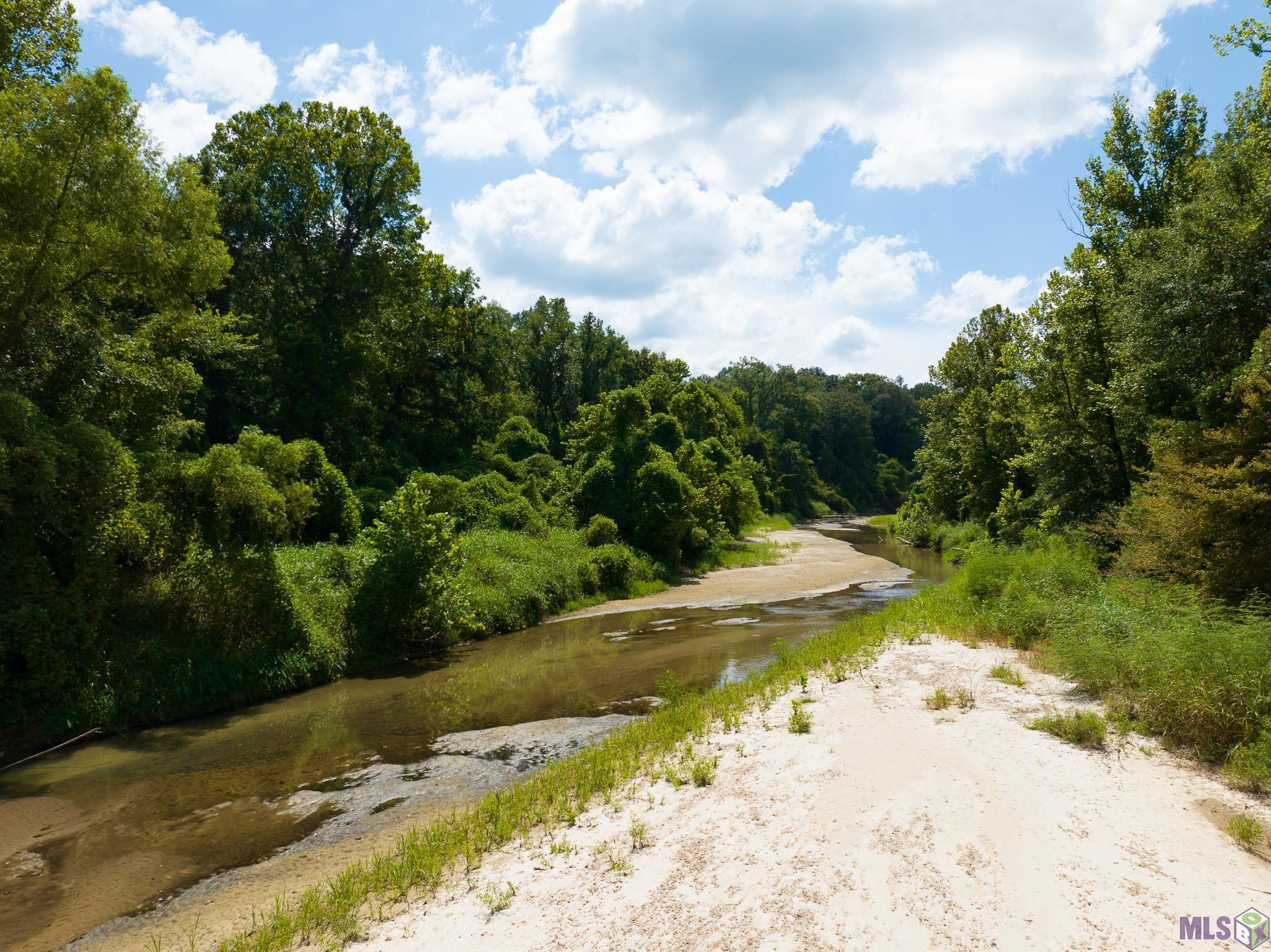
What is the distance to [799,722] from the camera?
9.75m

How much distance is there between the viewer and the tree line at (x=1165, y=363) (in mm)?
12461

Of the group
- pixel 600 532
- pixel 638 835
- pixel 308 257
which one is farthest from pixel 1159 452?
pixel 308 257

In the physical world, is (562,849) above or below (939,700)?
above

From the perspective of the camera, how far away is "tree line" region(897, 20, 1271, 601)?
1246 cm

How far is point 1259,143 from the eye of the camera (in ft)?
55.2

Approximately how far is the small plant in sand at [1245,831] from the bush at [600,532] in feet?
85.9

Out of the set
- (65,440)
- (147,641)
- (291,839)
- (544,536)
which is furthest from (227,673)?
(544,536)

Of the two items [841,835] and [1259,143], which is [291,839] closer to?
[841,835]

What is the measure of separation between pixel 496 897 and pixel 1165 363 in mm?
20534

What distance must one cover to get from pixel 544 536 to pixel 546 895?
23.6 m

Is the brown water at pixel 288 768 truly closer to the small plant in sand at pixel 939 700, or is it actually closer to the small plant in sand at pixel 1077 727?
the small plant in sand at pixel 939 700

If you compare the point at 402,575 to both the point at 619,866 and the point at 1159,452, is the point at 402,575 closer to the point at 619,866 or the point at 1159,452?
the point at 619,866

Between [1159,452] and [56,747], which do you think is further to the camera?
[1159,452]

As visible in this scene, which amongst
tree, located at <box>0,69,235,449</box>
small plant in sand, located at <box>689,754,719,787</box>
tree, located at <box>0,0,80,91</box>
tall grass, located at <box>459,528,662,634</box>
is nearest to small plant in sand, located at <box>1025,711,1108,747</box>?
small plant in sand, located at <box>689,754,719,787</box>
